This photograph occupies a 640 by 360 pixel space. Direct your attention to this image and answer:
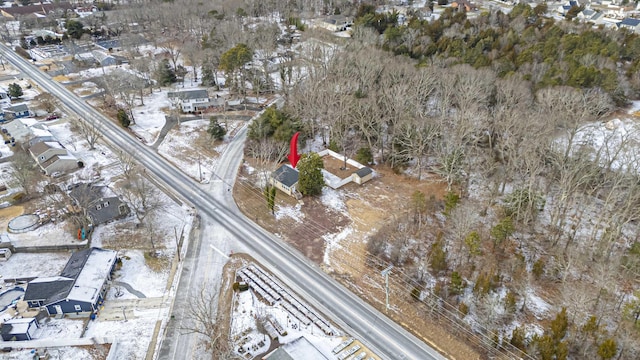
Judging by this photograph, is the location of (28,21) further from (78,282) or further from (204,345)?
(204,345)

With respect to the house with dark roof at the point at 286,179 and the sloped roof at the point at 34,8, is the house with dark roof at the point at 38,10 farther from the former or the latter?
the house with dark roof at the point at 286,179

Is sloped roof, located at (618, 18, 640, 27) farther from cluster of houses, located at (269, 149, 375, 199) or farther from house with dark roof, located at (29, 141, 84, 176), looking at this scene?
house with dark roof, located at (29, 141, 84, 176)

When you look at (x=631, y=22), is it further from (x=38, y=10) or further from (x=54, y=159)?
(x=38, y=10)

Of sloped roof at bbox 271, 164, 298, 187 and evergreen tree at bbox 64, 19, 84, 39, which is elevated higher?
evergreen tree at bbox 64, 19, 84, 39

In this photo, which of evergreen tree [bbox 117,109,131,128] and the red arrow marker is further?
evergreen tree [bbox 117,109,131,128]

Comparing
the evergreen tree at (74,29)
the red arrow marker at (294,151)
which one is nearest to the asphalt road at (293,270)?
the red arrow marker at (294,151)

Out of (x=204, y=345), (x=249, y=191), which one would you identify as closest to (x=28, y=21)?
(x=249, y=191)

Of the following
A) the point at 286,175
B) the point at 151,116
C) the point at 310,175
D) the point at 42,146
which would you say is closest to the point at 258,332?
the point at 310,175

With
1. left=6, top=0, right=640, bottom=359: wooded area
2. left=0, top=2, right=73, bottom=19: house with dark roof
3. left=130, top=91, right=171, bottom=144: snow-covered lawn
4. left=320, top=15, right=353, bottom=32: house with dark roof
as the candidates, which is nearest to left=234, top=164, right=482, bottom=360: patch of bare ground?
left=6, top=0, right=640, bottom=359: wooded area
